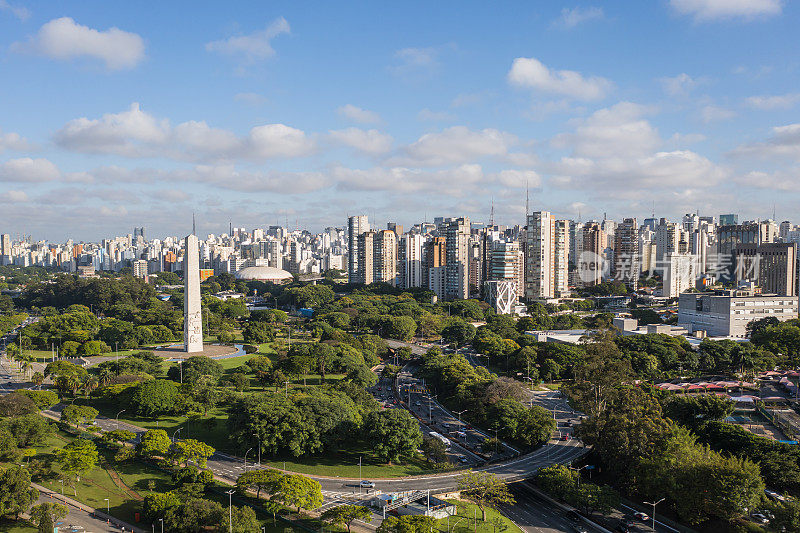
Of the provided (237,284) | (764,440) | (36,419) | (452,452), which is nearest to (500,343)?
(452,452)

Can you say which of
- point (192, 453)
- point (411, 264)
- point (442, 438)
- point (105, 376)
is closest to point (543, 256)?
point (411, 264)

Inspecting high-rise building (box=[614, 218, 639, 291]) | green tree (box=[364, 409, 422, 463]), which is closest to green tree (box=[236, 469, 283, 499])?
green tree (box=[364, 409, 422, 463])

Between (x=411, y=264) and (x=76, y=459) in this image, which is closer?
(x=76, y=459)

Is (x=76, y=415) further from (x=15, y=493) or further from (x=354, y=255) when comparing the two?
(x=354, y=255)

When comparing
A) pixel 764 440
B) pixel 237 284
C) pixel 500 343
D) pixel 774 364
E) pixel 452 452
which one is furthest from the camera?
pixel 237 284

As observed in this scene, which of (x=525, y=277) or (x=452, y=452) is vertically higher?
(x=525, y=277)

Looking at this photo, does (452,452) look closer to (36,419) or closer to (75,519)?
(75,519)

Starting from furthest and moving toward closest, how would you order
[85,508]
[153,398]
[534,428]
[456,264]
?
[456,264]
[153,398]
[534,428]
[85,508]
